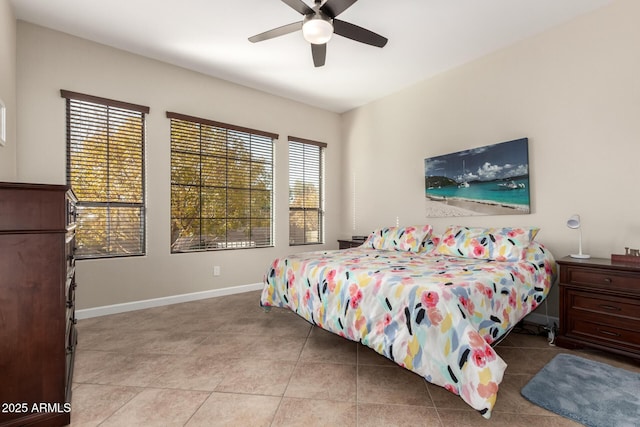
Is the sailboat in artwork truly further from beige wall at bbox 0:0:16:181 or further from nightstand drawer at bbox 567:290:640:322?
beige wall at bbox 0:0:16:181

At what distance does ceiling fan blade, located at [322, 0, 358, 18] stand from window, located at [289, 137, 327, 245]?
2.59 m

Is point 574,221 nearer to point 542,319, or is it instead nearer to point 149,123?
point 542,319

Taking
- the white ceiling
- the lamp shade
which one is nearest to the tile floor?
the lamp shade

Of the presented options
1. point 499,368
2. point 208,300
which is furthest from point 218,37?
point 499,368

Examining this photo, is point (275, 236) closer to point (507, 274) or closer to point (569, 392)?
point (507, 274)

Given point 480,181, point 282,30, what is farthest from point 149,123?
point 480,181

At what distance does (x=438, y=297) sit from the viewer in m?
1.74

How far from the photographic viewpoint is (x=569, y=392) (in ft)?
6.02

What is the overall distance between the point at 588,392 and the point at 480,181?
7.21ft

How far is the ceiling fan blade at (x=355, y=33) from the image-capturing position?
2.42 meters

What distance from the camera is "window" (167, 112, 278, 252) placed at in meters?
3.88

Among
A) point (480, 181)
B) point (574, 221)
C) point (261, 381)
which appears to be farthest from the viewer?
point (480, 181)

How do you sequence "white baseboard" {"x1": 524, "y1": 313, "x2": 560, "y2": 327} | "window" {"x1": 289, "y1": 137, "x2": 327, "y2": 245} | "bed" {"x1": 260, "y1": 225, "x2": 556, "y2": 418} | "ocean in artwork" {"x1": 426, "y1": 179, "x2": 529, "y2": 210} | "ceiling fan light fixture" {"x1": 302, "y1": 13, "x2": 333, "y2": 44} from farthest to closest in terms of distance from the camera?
"window" {"x1": 289, "y1": 137, "x2": 327, "y2": 245}, "ocean in artwork" {"x1": 426, "y1": 179, "x2": 529, "y2": 210}, "white baseboard" {"x1": 524, "y1": 313, "x2": 560, "y2": 327}, "ceiling fan light fixture" {"x1": 302, "y1": 13, "x2": 333, "y2": 44}, "bed" {"x1": 260, "y1": 225, "x2": 556, "y2": 418}

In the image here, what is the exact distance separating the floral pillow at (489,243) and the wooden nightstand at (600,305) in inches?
13.1
